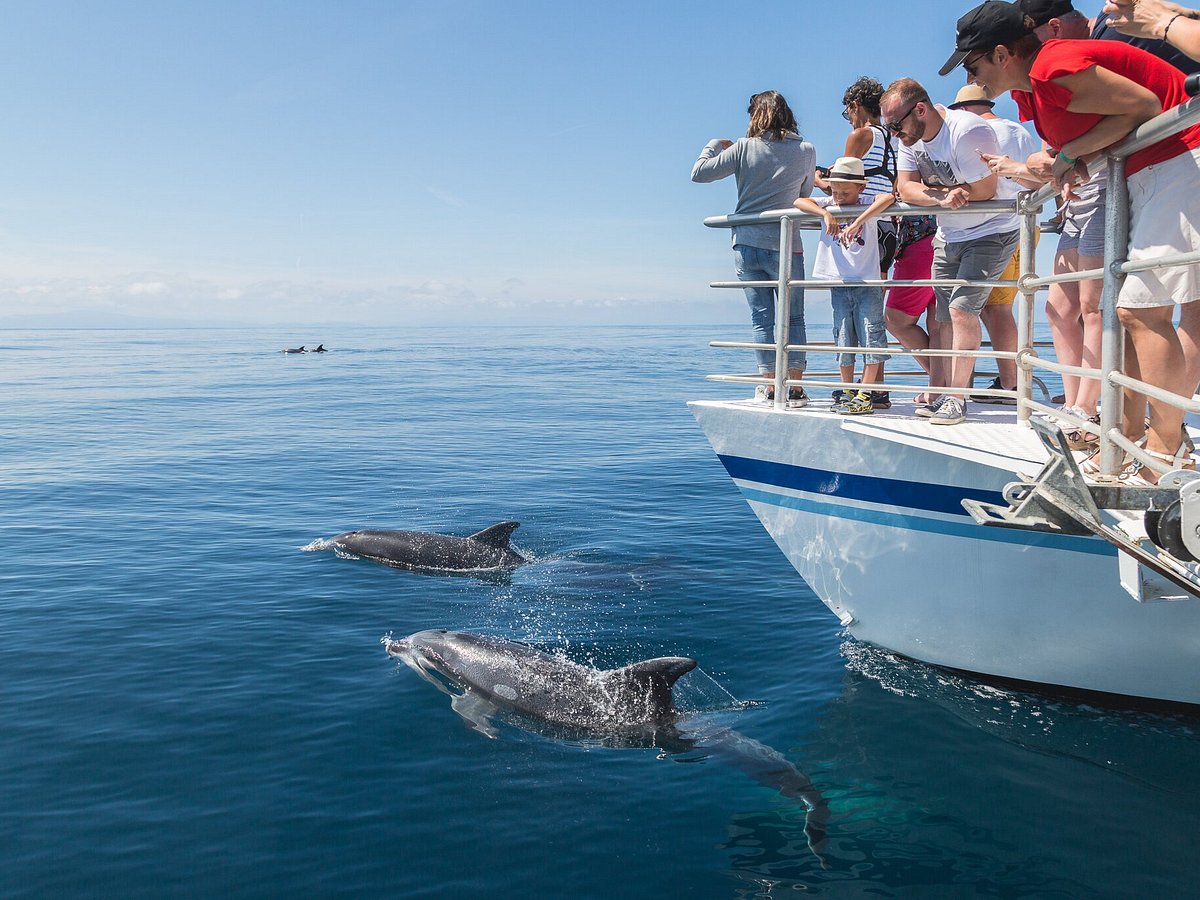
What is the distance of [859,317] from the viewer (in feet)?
26.5

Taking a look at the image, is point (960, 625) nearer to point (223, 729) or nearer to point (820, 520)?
point (820, 520)

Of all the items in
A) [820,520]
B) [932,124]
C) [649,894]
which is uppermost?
[932,124]

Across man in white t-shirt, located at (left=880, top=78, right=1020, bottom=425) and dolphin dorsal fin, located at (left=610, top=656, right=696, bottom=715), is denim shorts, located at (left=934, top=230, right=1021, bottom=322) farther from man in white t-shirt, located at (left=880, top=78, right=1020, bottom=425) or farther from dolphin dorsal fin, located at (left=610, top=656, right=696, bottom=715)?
dolphin dorsal fin, located at (left=610, top=656, right=696, bottom=715)

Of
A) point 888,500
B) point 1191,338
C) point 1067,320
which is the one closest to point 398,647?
point 888,500

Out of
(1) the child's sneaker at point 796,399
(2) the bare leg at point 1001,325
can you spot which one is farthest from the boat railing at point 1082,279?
(2) the bare leg at point 1001,325

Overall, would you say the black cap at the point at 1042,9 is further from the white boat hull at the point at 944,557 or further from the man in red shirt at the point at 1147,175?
the white boat hull at the point at 944,557

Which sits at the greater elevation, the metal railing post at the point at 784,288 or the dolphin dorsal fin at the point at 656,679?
the metal railing post at the point at 784,288

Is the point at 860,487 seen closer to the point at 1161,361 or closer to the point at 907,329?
the point at 907,329

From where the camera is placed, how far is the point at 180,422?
93.0 feet

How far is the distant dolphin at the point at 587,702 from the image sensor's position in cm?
685

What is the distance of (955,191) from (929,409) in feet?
5.73

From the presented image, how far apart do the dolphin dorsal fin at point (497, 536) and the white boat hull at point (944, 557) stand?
4830mm

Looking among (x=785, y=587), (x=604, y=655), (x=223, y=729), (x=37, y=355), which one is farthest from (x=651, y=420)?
(x=37, y=355)

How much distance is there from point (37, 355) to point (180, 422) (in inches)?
2137
